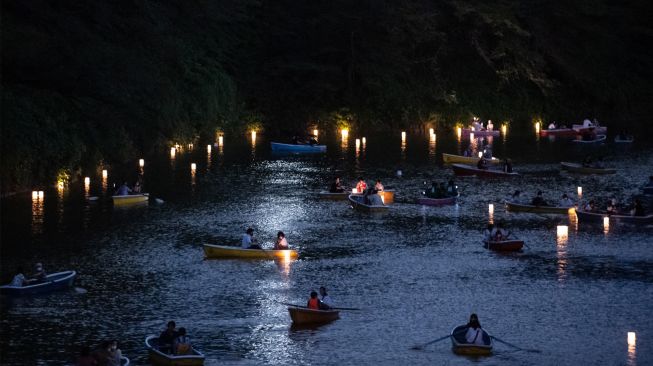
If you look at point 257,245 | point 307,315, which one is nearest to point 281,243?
point 257,245

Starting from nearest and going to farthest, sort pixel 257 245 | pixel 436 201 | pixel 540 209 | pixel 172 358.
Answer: pixel 172 358
pixel 257 245
pixel 540 209
pixel 436 201

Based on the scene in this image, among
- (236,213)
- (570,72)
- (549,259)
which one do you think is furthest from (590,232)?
(570,72)

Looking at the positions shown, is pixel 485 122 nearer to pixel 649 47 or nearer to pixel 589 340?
pixel 649 47

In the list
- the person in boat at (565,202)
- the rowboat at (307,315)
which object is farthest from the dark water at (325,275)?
the person in boat at (565,202)

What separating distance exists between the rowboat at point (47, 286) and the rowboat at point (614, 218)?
20.4 metres

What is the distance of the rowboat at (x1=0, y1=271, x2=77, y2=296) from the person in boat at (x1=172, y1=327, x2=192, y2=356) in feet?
25.3

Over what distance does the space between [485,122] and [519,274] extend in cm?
4930

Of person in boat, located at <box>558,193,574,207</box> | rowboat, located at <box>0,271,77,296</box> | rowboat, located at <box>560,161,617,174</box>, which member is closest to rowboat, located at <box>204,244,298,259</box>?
rowboat, located at <box>0,271,77,296</box>

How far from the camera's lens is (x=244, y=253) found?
3978cm

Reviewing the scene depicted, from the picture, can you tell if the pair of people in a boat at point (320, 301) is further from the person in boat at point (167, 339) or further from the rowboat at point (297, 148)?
the rowboat at point (297, 148)

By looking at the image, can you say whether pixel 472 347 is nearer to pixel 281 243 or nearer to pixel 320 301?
pixel 320 301

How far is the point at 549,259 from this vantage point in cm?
3966

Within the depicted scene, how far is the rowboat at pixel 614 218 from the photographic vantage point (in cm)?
4562

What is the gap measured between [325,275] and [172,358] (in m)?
10.2
